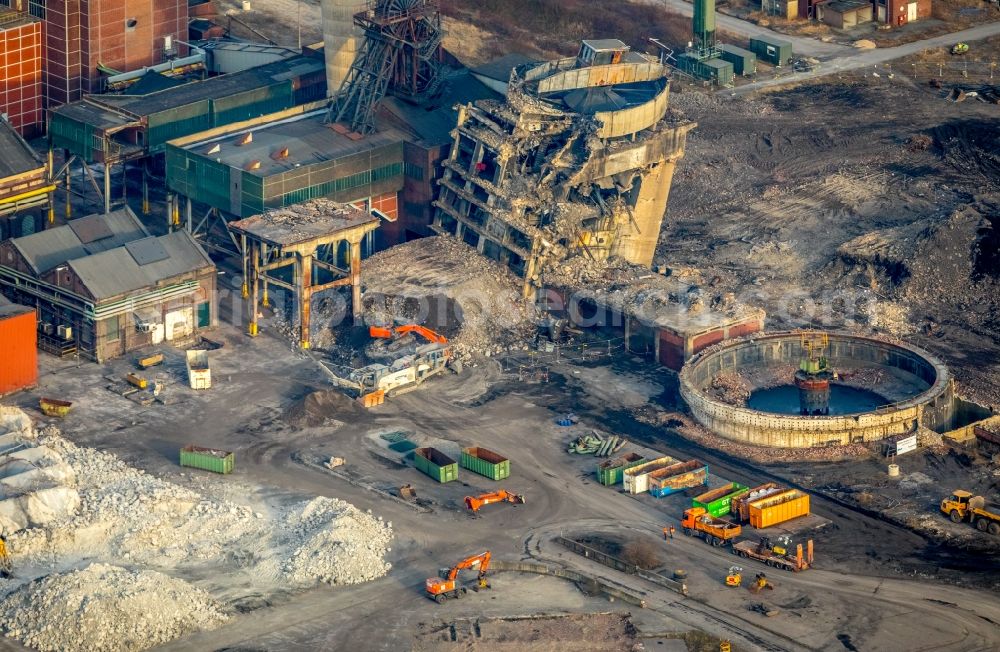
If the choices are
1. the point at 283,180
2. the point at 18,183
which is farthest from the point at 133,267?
the point at 18,183

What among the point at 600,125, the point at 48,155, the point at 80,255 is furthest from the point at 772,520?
the point at 48,155

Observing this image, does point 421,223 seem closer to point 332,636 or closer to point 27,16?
point 27,16

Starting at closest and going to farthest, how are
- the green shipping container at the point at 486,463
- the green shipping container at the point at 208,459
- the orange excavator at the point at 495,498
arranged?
the orange excavator at the point at 495,498, the green shipping container at the point at 208,459, the green shipping container at the point at 486,463

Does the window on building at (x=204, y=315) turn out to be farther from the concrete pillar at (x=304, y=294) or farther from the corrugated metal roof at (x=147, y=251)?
the concrete pillar at (x=304, y=294)

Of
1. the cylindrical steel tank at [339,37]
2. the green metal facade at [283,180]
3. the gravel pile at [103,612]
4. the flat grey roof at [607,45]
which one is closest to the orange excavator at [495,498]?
the gravel pile at [103,612]

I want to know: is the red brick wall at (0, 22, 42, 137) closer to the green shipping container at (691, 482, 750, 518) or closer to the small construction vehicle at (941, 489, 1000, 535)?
the green shipping container at (691, 482, 750, 518)

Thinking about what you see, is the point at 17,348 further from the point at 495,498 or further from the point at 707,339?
the point at 707,339
